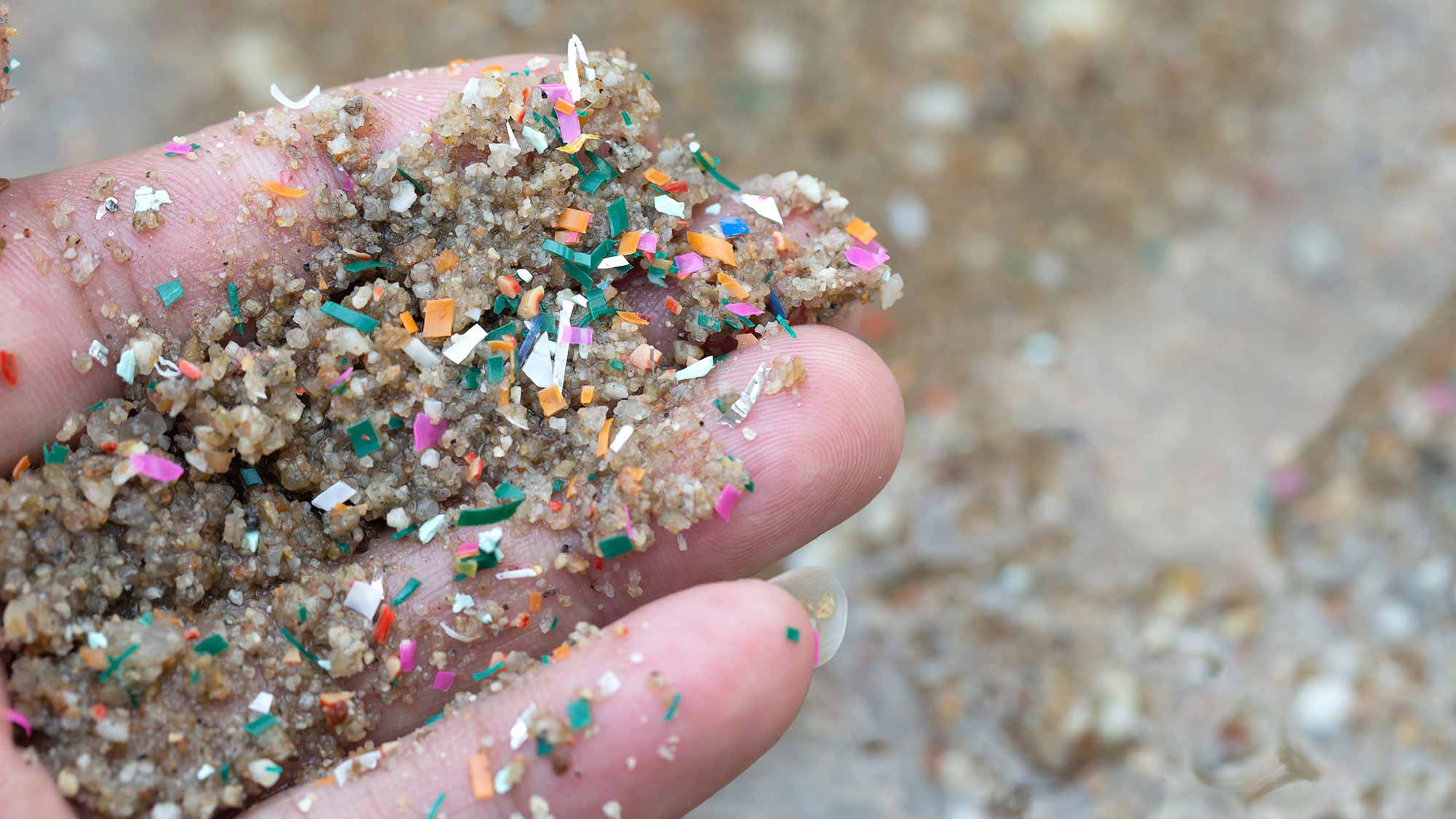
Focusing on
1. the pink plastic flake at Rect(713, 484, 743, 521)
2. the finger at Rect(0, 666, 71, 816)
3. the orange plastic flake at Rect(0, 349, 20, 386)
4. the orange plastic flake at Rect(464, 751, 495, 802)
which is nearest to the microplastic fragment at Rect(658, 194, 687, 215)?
the pink plastic flake at Rect(713, 484, 743, 521)

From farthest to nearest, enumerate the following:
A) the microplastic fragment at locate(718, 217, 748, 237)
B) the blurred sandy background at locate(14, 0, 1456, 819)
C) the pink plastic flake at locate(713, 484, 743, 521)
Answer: the blurred sandy background at locate(14, 0, 1456, 819) < the microplastic fragment at locate(718, 217, 748, 237) < the pink plastic flake at locate(713, 484, 743, 521)

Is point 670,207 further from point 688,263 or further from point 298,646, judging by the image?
point 298,646

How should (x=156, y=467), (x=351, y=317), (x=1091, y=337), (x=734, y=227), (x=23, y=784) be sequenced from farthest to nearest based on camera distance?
(x=1091, y=337)
(x=734, y=227)
(x=351, y=317)
(x=156, y=467)
(x=23, y=784)

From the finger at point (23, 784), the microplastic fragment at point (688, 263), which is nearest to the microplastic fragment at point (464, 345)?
the microplastic fragment at point (688, 263)

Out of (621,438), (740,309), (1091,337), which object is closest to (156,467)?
(621,438)

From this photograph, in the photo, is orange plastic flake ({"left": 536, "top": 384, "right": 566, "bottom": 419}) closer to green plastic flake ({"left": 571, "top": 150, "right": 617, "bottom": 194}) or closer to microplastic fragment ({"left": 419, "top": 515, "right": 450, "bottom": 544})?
microplastic fragment ({"left": 419, "top": 515, "right": 450, "bottom": 544})

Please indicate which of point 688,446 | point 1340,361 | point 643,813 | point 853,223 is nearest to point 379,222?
point 688,446
